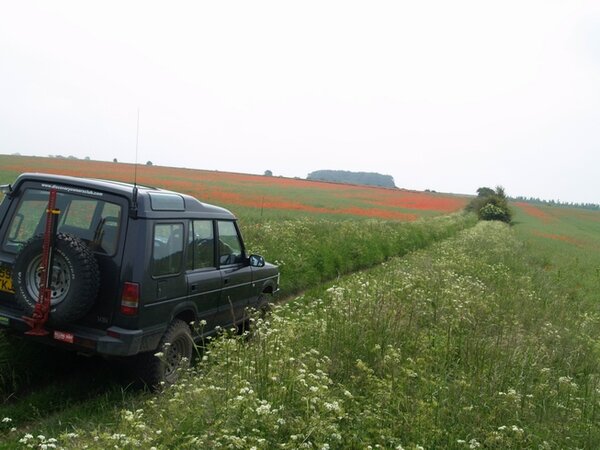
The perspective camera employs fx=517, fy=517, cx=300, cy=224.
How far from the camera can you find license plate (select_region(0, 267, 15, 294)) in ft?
16.6

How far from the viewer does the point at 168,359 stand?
5395mm

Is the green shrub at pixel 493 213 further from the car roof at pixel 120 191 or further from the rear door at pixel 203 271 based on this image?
the car roof at pixel 120 191

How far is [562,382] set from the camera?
4.37 meters

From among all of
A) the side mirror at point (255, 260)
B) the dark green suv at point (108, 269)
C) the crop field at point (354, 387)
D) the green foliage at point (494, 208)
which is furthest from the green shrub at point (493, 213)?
the dark green suv at point (108, 269)

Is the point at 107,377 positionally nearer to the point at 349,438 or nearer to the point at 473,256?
the point at 349,438

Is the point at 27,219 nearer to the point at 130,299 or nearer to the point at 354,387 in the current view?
the point at 130,299

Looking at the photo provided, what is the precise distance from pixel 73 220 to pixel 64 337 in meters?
1.15

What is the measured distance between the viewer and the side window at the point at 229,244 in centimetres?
662

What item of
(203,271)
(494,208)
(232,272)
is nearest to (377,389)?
(203,271)

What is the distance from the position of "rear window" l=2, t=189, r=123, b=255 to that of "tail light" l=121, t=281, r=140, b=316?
382 millimetres

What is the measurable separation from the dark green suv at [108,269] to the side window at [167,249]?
0.01 meters

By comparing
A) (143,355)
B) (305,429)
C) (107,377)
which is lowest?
(107,377)

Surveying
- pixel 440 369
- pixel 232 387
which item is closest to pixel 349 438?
pixel 232 387

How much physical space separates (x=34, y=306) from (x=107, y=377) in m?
1.40
